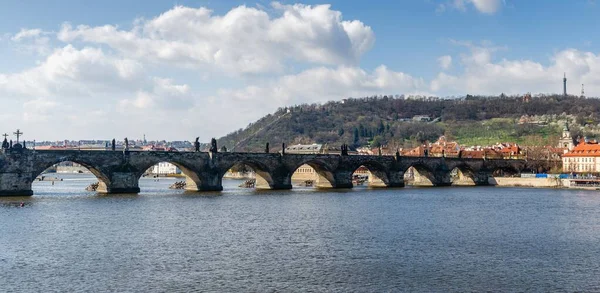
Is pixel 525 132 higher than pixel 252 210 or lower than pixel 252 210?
higher

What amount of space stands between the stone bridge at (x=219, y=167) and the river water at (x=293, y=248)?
7.40 m

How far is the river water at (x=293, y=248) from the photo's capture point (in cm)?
2511

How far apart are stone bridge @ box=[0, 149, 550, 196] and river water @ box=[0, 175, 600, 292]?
7.40 meters

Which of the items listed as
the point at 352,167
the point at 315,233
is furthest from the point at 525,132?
the point at 315,233

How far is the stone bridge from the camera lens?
62.3 metres

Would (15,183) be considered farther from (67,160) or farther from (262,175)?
(262,175)

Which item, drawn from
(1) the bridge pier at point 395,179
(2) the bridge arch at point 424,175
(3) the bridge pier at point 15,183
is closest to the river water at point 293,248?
(3) the bridge pier at point 15,183

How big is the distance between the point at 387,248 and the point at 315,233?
657 centimetres

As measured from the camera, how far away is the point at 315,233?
38531mm

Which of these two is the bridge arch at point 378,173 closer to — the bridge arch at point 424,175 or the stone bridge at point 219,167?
the stone bridge at point 219,167

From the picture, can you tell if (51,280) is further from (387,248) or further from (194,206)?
(194,206)

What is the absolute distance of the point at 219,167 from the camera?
7581cm

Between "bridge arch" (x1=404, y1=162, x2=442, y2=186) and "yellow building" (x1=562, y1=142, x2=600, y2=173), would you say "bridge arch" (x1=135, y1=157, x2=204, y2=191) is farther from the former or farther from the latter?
"yellow building" (x1=562, y1=142, x2=600, y2=173)

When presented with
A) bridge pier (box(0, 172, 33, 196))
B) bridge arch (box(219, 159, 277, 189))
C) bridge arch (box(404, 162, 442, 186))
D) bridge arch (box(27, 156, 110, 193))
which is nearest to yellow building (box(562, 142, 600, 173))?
bridge arch (box(404, 162, 442, 186))
